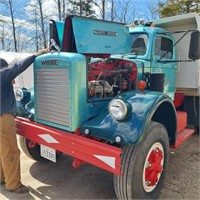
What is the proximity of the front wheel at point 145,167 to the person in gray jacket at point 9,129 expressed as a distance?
140cm

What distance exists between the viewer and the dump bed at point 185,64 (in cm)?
494

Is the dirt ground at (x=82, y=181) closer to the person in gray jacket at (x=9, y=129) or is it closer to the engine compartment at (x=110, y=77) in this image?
the person in gray jacket at (x=9, y=129)

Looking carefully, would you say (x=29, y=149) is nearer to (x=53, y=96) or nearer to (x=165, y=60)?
(x=53, y=96)

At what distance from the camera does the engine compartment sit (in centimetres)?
332

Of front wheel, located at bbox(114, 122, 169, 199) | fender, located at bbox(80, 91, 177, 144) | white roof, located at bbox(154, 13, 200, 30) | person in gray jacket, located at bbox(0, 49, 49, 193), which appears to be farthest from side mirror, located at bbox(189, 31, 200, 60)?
person in gray jacket, located at bbox(0, 49, 49, 193)

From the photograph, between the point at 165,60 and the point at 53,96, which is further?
the point at 165,60

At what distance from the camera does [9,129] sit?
10.6 ft

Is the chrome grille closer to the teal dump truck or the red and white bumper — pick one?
the teal dump truck


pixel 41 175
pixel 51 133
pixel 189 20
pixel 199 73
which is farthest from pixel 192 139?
pixel 51 133

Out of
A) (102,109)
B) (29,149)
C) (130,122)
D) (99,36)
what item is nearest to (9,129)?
(29,149)

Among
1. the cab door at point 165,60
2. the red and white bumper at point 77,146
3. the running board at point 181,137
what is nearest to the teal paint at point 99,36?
the cab door at point 165,60

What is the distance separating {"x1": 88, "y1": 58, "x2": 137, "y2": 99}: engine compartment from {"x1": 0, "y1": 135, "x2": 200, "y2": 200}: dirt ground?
50.6 inches

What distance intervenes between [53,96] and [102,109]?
2.08ft

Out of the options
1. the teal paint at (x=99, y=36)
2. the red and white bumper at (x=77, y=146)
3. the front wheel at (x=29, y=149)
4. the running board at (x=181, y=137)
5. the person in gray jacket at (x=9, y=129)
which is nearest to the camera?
the red and white bumper at (x=77, y=146)
